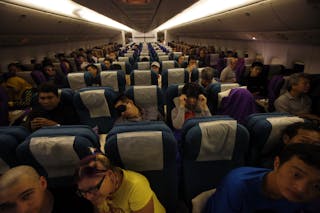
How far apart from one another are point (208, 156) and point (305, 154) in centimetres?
80

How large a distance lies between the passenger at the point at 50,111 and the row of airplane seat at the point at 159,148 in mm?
825

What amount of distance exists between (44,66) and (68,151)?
190 inches

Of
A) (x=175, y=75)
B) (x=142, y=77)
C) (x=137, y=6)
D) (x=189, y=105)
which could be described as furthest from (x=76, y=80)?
(x=189, y=105)

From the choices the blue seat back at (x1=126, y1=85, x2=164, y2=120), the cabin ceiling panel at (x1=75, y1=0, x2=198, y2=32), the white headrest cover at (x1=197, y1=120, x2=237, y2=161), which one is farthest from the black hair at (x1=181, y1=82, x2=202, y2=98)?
the cabin ceiling panel at (x1=75, y1=0, x2=198, y2=32)

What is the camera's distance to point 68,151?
1570 millimetres

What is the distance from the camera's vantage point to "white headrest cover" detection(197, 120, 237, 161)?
A: 5.75ft

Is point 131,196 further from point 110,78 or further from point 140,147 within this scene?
point 110,78

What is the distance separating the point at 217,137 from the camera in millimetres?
1771

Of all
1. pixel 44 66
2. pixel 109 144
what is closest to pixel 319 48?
pixel 109 144

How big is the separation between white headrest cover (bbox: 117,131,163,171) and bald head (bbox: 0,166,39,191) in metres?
0.59

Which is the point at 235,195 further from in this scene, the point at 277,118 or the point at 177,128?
the point at 177,128

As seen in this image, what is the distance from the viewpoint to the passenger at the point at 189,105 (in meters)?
2.89

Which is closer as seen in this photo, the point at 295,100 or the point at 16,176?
the point at 16,176

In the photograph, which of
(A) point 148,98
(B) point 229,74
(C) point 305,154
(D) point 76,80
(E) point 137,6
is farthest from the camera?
(B) point 229,74
